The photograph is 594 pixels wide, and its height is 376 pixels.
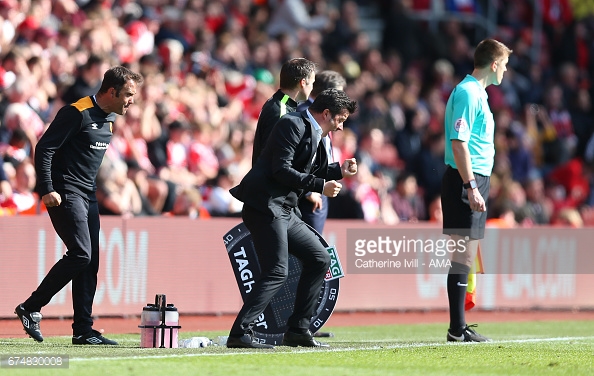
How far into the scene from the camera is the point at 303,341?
31.1 ft

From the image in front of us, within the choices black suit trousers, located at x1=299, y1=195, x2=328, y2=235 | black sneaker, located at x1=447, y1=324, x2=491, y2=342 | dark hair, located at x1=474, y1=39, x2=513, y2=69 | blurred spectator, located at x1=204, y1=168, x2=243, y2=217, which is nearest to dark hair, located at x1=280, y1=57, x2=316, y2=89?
black suit trousers, located at x1=299, y1=195, x2=328, y2=235

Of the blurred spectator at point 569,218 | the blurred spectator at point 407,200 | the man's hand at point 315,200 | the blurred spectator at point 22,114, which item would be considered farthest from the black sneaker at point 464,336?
the blurred spectator at point 569,218

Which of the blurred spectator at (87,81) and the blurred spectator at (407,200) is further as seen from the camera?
the blurred spectator at (407,200)

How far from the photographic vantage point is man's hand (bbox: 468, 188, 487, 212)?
9719 millimetres

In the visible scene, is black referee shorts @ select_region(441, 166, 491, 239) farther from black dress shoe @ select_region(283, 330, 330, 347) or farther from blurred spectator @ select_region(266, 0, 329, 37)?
blurred spectator @ select_region(266, 0, 329, 37)

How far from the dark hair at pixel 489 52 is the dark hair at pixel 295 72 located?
1.51 m

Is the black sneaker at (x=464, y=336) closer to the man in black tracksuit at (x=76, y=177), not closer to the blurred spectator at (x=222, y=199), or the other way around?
the man in black tracksuit at (x=76, y=177)

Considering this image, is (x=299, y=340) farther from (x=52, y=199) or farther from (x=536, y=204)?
(x=536, y=204)

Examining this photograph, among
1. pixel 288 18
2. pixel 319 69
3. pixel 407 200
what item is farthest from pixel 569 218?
pixel 288 18

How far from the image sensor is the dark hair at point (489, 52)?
10172 mm

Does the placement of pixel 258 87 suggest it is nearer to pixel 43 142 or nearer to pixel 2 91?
pixel 2 91

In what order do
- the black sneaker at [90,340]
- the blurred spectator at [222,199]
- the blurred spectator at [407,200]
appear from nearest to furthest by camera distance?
the black sneaker at [90,340], the blurred spectator at [222,199], the blurred spectator at [407,200]

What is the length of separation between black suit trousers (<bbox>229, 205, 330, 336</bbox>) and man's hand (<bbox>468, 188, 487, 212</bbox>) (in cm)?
130

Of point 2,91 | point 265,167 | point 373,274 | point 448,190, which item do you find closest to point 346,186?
point 373,274
